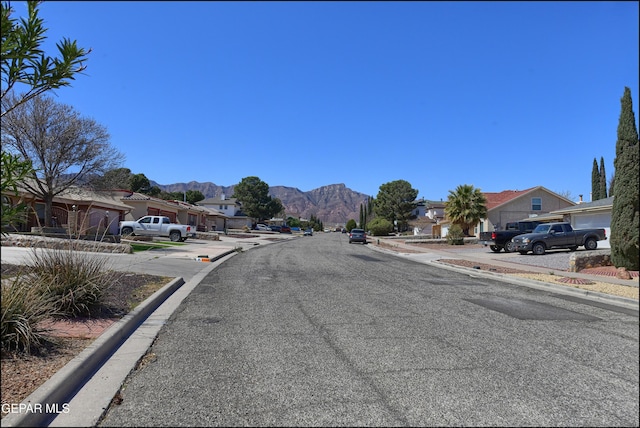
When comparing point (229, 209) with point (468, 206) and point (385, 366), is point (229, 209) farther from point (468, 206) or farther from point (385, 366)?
point (385, 366)

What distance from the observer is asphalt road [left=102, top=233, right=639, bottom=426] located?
3.31 metres

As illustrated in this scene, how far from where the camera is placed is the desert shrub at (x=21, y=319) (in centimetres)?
414

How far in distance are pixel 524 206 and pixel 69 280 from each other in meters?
43.1

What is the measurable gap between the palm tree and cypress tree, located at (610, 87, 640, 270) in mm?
37091

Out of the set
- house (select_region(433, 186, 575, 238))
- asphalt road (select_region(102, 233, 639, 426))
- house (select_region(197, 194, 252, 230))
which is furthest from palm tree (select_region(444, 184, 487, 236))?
house (select_region(197, 194, 252, 230))

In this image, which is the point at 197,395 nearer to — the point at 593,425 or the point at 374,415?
the point at 374,415

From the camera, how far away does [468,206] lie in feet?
133

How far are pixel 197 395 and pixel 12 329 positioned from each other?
6.95ft

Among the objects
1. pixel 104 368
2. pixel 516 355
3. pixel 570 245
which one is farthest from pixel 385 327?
pixel 570 245

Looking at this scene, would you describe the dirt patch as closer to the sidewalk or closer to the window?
the sidewalk

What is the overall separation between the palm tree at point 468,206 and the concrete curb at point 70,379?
3803cm

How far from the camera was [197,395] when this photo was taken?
3719 millimetres

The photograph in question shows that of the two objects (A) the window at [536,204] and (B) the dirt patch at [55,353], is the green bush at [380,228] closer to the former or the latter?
(A) the window at [536,204]

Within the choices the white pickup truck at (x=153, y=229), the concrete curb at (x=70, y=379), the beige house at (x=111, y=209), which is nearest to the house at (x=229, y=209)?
the beige house at (x=111, y=209)
